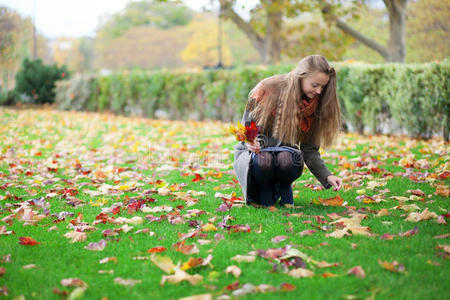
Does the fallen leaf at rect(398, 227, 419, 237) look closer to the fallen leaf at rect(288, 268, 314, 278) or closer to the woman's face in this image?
the fallen leaf at rect(288, 268, 314, 278)

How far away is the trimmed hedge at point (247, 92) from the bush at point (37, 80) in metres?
1.28

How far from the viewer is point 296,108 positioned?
3359 mm

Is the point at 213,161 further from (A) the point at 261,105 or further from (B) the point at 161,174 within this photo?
(A) the point at 261,105

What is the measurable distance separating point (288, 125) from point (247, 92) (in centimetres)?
818

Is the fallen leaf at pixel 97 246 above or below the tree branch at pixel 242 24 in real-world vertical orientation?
below

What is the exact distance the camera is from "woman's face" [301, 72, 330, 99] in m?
3.27

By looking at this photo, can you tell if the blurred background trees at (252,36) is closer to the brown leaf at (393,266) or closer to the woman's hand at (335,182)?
the woman's hand at (335,182)

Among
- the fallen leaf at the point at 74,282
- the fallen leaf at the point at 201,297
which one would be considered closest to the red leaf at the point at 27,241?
the fallen leaf at the point at 74,282

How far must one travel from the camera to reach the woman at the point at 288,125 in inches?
131

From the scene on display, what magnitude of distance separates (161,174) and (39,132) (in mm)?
6184

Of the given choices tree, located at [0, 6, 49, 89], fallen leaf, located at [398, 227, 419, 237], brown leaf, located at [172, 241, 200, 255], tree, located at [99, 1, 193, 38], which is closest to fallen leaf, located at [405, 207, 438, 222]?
fallen leaf, located at [398, 227, 419, 237]

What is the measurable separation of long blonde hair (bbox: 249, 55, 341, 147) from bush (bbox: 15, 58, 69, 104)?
20.1 m

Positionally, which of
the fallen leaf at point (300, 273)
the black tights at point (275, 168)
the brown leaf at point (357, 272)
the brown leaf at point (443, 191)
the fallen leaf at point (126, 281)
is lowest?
the fallen leaf at point (126, 281)

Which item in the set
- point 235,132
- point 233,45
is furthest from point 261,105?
point 233,45
